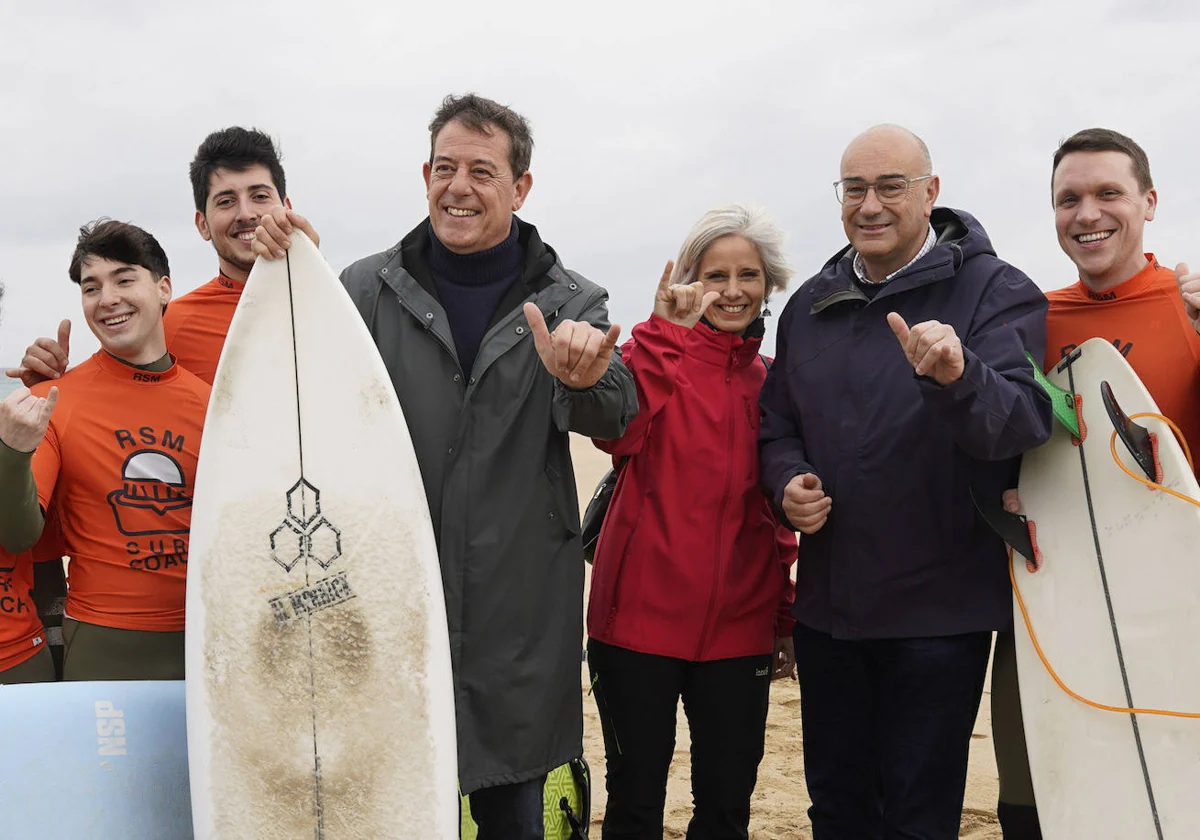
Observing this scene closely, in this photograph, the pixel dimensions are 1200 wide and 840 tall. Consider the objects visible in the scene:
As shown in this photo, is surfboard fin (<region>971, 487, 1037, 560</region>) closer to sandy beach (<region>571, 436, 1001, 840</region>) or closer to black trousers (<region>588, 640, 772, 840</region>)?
black trousers (<region>588, 640, 772, 840</region>)

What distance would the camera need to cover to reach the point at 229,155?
10.7 ft

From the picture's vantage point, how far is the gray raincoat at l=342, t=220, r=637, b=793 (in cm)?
Result: 254

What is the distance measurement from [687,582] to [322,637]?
3.20ft

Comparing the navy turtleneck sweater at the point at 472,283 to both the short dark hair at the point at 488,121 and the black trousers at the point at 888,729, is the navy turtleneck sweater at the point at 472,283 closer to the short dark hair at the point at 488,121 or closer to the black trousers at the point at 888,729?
the short dark hair at the point at 488,121

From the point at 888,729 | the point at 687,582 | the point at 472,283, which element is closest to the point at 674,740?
the point at 687,582

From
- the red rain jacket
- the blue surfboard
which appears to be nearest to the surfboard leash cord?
the red rain jacket

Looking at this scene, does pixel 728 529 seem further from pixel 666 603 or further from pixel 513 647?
pixel 513 647

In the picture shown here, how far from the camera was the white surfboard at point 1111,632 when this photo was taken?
254 cm

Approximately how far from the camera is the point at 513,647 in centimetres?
255

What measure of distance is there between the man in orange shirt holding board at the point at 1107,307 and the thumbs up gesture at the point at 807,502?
0.55 metres

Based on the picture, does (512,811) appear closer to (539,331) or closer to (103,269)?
(539,331)

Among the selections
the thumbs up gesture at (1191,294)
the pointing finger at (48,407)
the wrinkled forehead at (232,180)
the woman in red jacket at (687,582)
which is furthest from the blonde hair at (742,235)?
the pointing finger at (48,407)

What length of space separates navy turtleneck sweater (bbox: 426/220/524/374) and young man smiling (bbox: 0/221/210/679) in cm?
78

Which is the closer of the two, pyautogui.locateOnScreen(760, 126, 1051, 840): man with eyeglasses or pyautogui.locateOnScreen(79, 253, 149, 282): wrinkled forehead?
pyautogui.locateOnScreen(760, 126, 1051, 840): man with eyeglasses
